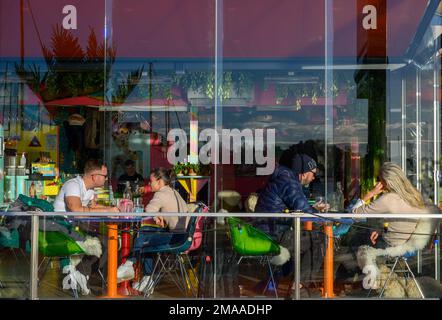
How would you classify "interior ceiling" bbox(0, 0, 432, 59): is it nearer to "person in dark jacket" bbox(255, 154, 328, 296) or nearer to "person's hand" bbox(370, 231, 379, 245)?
"person in dark jacket" bbox(255, 154, 328, 296)

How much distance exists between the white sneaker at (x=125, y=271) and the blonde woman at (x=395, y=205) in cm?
205

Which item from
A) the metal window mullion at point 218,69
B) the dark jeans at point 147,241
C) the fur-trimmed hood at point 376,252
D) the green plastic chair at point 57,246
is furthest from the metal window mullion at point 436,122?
the green plastic chair at point 57,246

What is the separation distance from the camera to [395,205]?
6.57 metres

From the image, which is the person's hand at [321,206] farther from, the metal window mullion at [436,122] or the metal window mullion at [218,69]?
the metal window mullion at [436,122]

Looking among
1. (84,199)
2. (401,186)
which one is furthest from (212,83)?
(401,186)

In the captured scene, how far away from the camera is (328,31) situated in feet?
30.1

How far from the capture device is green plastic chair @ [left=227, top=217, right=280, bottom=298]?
621 centimetres

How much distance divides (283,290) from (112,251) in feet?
4.87

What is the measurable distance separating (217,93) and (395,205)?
3.23 metres

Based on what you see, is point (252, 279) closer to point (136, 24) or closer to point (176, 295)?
point (176, 295)

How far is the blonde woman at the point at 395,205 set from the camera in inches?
241

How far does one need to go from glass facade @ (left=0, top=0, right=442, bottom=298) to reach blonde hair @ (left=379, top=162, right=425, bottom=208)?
220 centimetres

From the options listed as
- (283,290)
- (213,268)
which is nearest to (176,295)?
(213,268)

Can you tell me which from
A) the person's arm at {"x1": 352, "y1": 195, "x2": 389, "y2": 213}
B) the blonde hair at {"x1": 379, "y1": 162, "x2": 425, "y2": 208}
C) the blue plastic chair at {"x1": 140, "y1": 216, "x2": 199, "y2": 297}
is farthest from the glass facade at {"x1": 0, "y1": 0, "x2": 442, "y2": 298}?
the blue plastic chair at {"x1": 140, "y1": 216, "x2": 199, "y2": 297}
